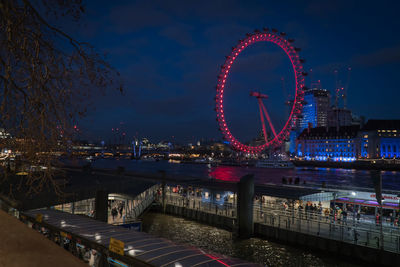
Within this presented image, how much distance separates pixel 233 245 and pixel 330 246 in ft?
17.7

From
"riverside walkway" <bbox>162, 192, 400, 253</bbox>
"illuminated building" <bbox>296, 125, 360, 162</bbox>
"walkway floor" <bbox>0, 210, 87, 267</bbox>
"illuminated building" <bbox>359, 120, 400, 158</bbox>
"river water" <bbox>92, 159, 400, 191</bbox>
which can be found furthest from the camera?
"illuminated building" <bbox>296, 125, 360, 162</bbox>

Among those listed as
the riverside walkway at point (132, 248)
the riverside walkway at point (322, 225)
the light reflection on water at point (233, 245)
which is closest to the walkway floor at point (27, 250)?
the riverside walkway at point (132, 248)

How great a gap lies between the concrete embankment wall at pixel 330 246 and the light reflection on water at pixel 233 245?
409 mm

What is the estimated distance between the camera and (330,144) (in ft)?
509

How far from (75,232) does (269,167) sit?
378 ft

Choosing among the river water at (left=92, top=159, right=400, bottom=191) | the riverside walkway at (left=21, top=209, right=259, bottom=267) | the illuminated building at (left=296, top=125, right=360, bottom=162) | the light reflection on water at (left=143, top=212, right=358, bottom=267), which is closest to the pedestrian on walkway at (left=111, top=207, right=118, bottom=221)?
the light reflection on water at (left=143, top=212, right=358, bottom=267)

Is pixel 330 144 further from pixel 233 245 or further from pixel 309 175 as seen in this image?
pixel 233 245

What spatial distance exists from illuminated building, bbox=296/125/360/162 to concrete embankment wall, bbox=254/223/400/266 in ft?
455

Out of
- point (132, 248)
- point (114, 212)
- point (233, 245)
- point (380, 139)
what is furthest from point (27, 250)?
point (380, 139)

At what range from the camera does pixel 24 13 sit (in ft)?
13.7

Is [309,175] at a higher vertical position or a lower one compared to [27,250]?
lower

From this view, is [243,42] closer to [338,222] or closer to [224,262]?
[338,222]

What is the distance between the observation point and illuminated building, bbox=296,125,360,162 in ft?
481

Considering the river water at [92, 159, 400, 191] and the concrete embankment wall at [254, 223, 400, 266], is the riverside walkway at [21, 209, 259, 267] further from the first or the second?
the river water at [92, 159, 400, 191]
